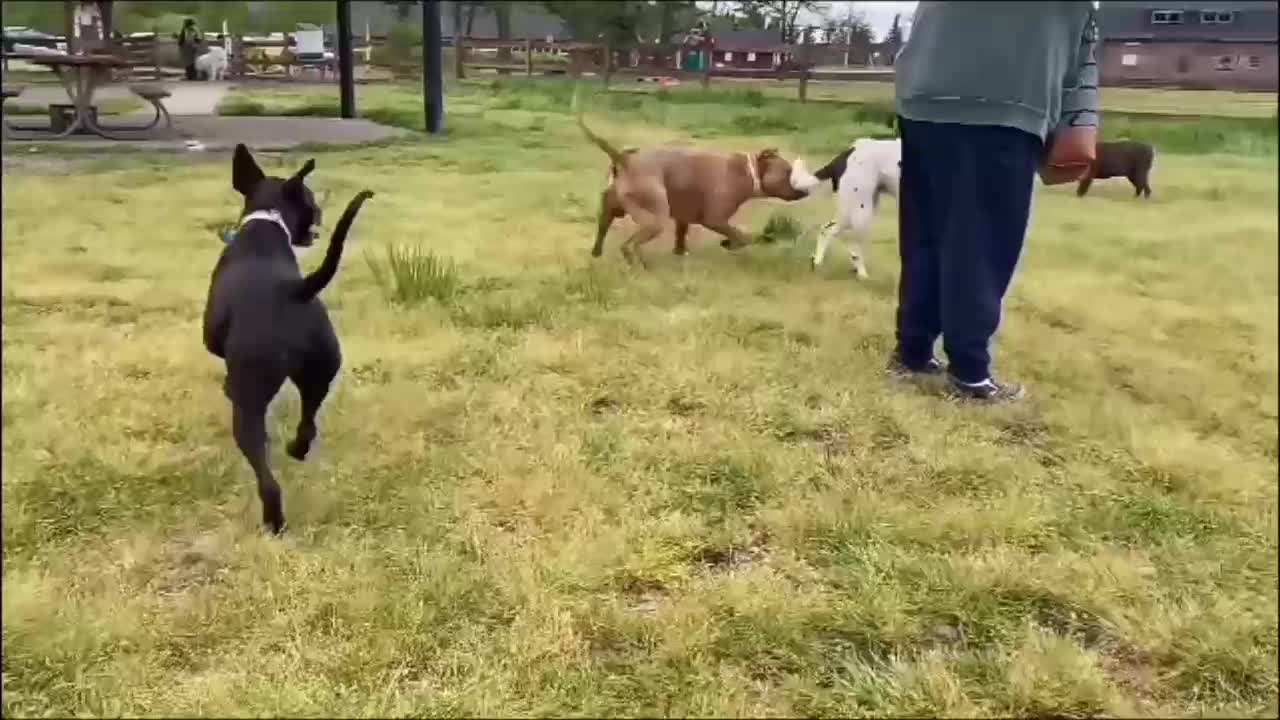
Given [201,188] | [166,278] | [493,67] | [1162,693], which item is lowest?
[1162,693]

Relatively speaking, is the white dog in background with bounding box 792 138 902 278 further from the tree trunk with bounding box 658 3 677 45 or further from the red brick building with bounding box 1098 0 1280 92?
the red brick building with bounding box 1098 0 1280 92

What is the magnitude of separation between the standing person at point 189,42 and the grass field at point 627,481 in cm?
19

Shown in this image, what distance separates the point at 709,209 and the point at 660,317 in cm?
64

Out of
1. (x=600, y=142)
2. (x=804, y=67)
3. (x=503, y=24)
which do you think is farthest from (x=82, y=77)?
(x=804, y=67)

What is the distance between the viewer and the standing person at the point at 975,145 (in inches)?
60.6

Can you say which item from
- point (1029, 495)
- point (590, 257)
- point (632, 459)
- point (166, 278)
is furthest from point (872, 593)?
point (590, 257)

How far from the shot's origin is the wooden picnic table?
4.65ft

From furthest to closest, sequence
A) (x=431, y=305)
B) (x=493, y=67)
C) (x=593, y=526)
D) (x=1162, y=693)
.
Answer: (x=431, y=305)
(x=493, y=67)
(x=593, y=526)
(x=1162, y=693)

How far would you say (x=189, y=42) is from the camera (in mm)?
1266

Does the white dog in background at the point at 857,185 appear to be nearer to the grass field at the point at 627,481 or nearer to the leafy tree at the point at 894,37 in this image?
the grass field at the point at 627,481

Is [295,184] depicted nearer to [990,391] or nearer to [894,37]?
[894,37]

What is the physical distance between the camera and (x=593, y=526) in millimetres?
1396

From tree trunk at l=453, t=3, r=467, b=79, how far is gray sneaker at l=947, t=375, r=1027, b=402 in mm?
985

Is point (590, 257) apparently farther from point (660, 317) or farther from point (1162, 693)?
point (1162, 693)
